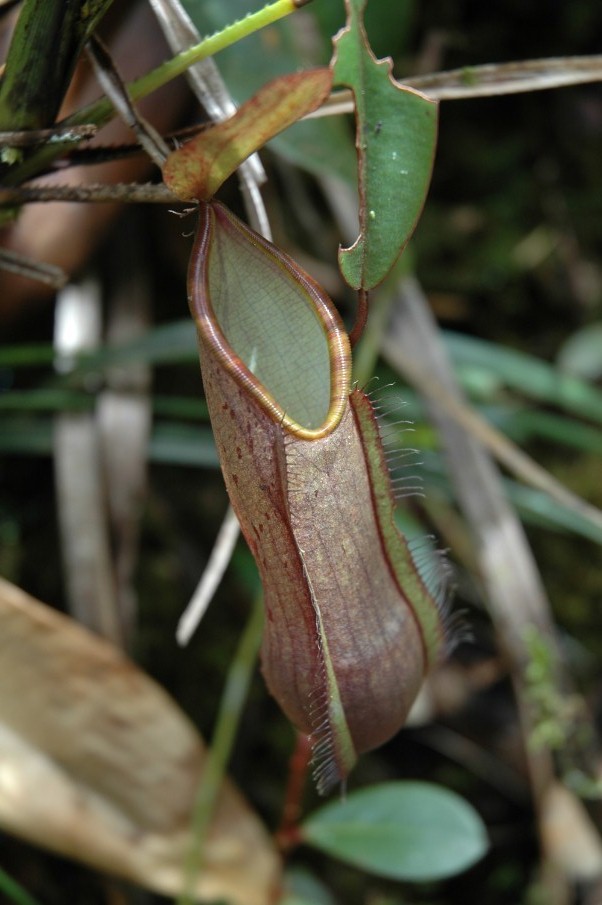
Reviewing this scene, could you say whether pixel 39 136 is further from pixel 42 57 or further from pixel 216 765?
pixel 216 765

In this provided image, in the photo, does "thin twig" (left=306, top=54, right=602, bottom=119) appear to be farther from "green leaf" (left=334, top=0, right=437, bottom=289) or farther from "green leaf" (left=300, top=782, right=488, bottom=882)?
"green leaf" (left=300, top=782, right=488, bottom=882)

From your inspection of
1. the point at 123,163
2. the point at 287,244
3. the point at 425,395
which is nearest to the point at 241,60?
the point at 123,163

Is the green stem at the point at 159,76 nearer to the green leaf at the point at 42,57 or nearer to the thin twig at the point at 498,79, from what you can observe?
the green leaf at the point at 42,57

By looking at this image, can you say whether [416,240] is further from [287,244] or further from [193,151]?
[193,151]

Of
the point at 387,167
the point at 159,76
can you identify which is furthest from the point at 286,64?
the point at 387,167

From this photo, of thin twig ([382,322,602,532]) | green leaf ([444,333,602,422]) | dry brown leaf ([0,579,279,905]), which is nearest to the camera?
dry brown leaf ([0,579,279,905])

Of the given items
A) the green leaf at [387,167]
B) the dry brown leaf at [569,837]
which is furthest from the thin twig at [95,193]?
the dry brown leaf at [569,837]

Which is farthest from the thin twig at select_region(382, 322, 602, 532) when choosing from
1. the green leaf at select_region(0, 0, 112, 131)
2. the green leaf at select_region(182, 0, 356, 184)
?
the green leaf at select_region(0, 0, 112, 131)

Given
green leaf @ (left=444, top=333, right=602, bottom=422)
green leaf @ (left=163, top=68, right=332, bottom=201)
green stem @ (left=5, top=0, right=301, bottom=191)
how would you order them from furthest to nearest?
green leaf @ (left=444, top=333, right=602, bottom=422), green stem @ (left=5, top=0, right=301, bottom=191), green leaf @ (left=163, top=68, right=332, bottom=201)
